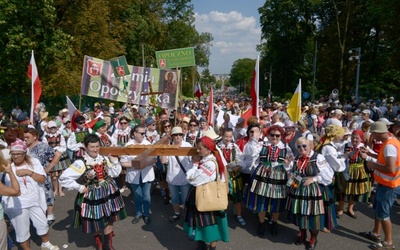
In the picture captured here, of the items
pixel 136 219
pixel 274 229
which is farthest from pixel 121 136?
pixel 274 229

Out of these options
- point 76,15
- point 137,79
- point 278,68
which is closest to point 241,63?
point 278,68

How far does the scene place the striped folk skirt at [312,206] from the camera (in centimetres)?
429

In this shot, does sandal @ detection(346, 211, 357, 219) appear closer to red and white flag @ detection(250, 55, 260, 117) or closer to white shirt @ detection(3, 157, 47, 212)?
red and white flag @ detection(250, 55, 260, 117)

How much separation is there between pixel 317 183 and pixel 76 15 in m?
18.2

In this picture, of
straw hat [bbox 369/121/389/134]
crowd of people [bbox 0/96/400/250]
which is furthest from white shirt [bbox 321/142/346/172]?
straw hat [bbox 369/121/389/134]

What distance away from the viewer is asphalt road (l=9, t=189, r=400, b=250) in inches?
183

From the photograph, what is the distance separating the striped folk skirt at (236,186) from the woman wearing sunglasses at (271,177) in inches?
19.9

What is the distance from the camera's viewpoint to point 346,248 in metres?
4.55

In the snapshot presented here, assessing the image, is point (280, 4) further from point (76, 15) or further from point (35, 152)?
point (35, 152)

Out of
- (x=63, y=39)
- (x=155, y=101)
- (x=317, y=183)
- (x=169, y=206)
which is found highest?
(x=63, y=39)

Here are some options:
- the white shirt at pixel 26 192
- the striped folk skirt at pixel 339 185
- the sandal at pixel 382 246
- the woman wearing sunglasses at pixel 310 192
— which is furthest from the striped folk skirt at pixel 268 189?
the white shirt at pixel 26 192

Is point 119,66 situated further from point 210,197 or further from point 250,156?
point 210,197

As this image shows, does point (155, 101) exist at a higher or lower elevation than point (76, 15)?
lower

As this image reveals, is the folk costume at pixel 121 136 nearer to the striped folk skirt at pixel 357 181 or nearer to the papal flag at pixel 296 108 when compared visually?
the papal flag at pixel 296 108
